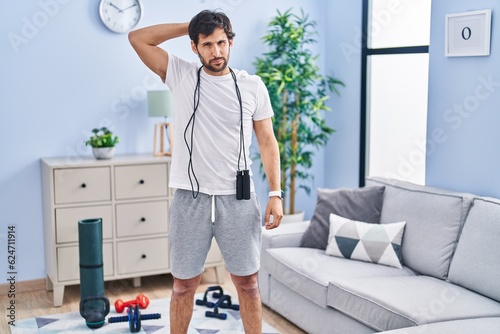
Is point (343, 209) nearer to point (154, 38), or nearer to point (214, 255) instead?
point (214, 255)

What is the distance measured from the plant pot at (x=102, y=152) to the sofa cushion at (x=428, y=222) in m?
1.72

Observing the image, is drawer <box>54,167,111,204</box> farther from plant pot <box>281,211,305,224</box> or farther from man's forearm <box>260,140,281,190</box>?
man's forearm <box>260,140,281,190</box>

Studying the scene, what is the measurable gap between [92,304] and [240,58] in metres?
2.04

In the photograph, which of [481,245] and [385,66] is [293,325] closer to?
[481,245]

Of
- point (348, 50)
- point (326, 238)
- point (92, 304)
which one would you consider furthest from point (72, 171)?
point (348, 50)

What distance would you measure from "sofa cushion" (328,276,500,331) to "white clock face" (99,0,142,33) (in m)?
2.25

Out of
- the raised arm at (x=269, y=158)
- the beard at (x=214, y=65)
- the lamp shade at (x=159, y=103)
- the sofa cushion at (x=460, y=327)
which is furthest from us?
the lamp shade at (x=159, y=103)

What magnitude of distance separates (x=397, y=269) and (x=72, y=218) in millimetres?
1956

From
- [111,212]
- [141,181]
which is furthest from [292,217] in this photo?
[111,212]

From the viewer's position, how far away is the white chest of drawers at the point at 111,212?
4207 millimetres

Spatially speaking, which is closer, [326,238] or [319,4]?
[326,238]

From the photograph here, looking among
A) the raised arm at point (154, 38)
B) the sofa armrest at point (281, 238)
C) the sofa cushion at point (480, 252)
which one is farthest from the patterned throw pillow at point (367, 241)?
the raised arm at point (154, 38)

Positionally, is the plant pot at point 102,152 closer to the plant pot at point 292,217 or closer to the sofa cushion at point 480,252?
the plant pot at point 292,217

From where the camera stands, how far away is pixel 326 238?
12.9 feet
